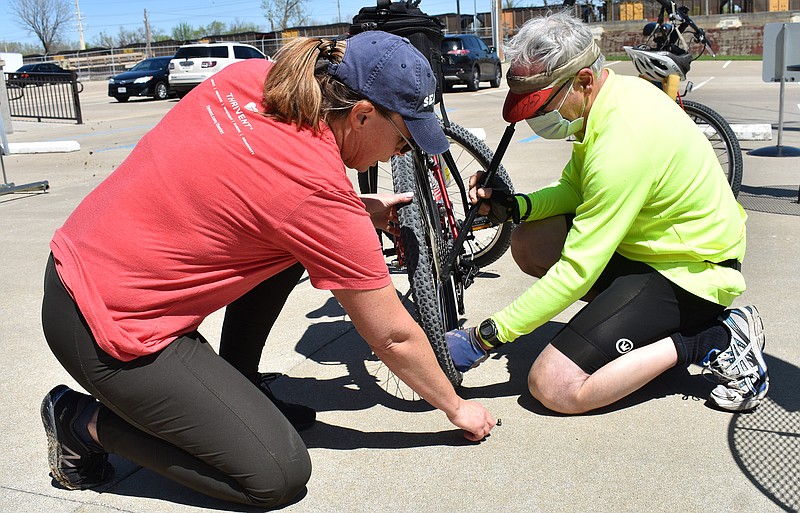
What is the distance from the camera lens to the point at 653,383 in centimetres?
323

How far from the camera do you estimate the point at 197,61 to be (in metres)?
21.9

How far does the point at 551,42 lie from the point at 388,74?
87 centimetres

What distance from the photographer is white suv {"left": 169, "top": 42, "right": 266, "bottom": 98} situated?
2180 centimetres

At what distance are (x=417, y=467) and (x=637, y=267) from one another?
1129 millimetres

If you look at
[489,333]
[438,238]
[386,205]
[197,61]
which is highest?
[197,61]

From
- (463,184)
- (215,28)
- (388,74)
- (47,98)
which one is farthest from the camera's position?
(215,28)

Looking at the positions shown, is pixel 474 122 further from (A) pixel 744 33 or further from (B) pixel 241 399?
(A) pixel 744 33

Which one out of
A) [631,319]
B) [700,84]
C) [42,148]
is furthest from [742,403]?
[700,84]

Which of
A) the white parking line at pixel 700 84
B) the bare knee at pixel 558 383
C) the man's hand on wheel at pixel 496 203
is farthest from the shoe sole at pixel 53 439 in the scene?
the white parking line at pixel 700 84

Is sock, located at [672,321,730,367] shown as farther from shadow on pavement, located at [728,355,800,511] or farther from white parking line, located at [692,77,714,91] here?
white parking line, located at [692,77,714,91]

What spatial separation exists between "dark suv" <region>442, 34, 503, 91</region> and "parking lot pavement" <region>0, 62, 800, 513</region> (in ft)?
55.2

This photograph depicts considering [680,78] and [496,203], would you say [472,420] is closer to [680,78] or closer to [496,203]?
[496,203]

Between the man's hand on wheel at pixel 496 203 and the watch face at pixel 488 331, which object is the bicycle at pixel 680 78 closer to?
the man's hand on wheel at pixel 496 203

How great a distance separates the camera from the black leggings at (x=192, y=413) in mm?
2311
